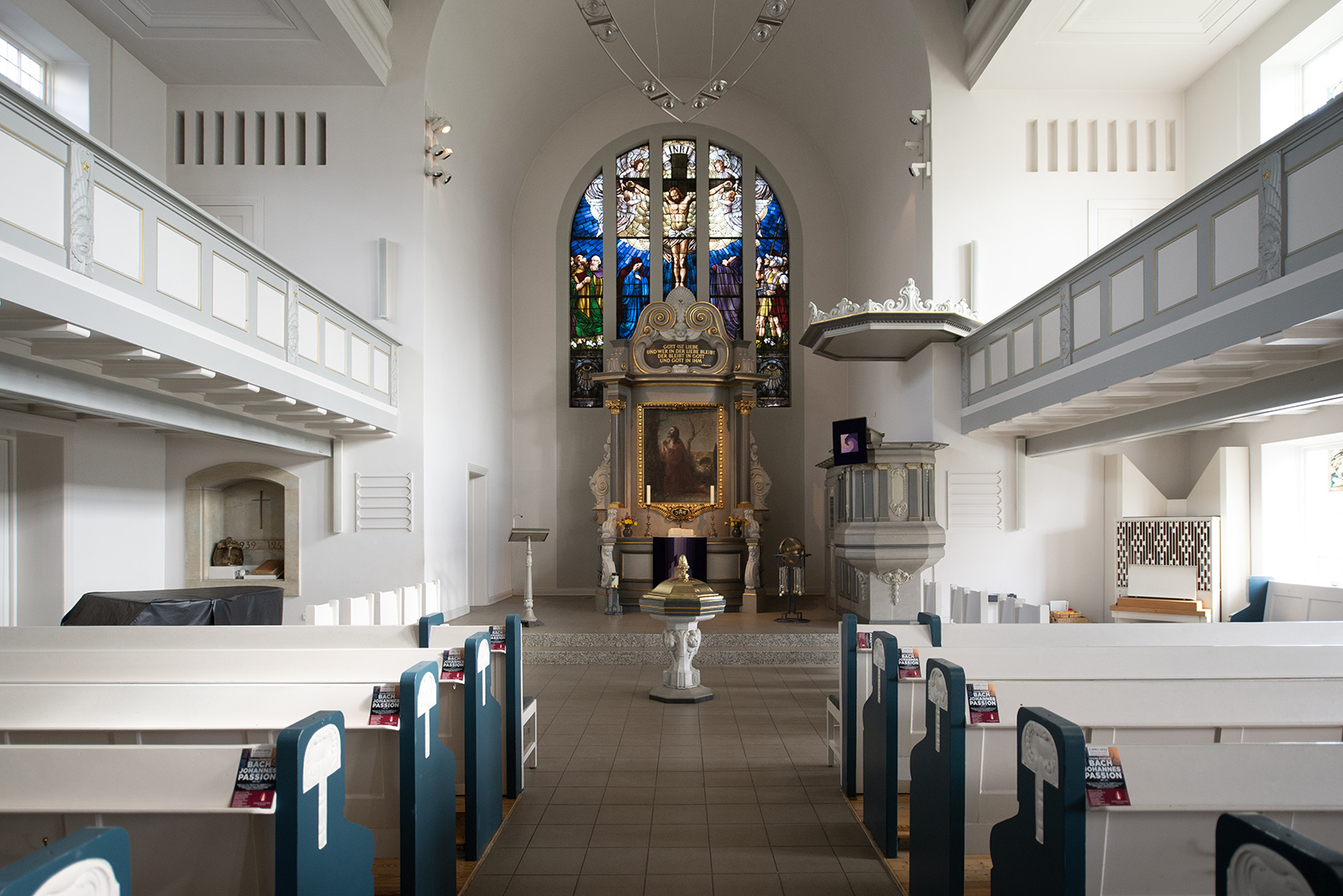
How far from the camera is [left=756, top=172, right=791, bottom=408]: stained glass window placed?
567 inches

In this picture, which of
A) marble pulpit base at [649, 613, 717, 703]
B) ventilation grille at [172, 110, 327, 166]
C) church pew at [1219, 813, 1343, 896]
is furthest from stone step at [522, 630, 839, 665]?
→ church pew at [1219, 813, 1343, 896]

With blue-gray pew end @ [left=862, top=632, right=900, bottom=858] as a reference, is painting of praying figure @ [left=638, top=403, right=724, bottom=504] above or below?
above

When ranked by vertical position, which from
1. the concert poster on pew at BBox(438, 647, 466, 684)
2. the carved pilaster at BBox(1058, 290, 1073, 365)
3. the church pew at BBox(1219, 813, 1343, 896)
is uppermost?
the carved pilaster at BBox(1058, 290, 1073, 365)

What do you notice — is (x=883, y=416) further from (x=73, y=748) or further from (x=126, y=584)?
(x=73, y=748)

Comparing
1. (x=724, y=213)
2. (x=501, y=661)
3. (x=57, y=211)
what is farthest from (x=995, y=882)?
(x=724, y=213)

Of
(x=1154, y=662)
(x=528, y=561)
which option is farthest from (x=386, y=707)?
(x=528, y=561)

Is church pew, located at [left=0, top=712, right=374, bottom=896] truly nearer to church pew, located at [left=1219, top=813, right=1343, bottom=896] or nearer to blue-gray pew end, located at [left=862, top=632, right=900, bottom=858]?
church pew, located at [left=1219, top=813, right=1343, bottom=896]

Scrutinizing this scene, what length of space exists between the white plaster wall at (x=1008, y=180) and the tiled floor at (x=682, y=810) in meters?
5.81

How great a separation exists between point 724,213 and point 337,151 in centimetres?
676

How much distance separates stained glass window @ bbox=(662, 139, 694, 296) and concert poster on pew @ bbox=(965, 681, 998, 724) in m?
12.0

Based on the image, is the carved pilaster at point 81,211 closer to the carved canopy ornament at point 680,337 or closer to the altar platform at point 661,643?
the altar platform at point 661,643

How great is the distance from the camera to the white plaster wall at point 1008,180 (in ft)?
32.2

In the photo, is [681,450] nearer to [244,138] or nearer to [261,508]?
[261,508]

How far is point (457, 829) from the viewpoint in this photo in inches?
152
